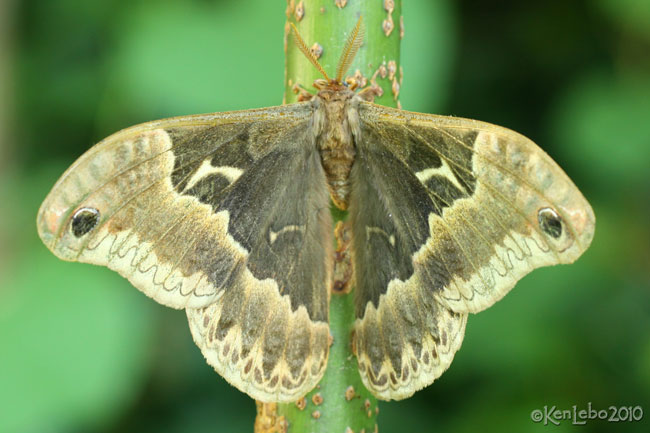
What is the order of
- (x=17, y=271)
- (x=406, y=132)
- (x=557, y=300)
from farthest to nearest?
(x=557, y=300)
(x=17, y=271)
(x=406, y=132)

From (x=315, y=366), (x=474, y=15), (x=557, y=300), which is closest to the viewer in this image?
(x=315, y=366)

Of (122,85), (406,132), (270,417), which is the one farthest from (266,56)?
(270,417)

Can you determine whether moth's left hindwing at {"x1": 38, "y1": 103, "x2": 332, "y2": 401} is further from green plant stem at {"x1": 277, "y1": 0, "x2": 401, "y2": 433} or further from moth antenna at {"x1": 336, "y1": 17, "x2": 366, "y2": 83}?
moth antenna at {"x1": 336, "y1": 17, "x2": 366, "y2": 83}

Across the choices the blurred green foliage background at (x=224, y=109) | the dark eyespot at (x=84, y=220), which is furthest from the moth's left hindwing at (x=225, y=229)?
the blurred green foliage background at (x=224, y=109)

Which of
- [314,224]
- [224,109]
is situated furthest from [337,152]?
[224,109]

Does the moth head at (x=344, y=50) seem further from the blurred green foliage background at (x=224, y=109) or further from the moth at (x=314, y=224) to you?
the blurred green foliage background at (x=224, y=109)

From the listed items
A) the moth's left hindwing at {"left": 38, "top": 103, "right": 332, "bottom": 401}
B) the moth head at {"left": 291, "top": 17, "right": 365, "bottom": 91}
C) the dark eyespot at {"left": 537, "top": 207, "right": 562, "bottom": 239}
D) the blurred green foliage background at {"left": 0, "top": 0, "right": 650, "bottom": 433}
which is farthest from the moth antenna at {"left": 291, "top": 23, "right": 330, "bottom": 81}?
the blurred green foliage background at {"left": 0, "top": 0, "right": 650, "bottom": 433}

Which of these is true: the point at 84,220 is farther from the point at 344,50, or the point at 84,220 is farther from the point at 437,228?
the point at 437,228

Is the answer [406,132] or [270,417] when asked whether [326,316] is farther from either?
[406,132]
